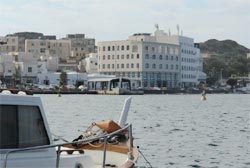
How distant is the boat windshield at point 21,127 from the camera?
811 cm

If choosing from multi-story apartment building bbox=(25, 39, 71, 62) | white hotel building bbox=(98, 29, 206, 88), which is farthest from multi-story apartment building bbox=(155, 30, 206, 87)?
multi-story apartment building bbox=(25, 39, 71, 62)

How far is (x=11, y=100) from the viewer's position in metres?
8.28

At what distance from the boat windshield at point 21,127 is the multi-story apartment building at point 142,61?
140 meters

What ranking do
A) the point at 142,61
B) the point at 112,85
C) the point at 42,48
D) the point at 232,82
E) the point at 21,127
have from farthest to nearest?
the point at 42,48 → the point at 232,82 → the point at 142,61 → the point at 112,85 → the point at 21,127

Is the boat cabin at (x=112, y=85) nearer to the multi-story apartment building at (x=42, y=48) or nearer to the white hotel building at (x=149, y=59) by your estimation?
the white hotel building at (x=149, y=59)

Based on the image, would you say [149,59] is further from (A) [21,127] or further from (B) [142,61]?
(A) [21,127]

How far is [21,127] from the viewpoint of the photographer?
8.33 metres

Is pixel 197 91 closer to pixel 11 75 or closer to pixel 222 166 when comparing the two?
pixel 11 75

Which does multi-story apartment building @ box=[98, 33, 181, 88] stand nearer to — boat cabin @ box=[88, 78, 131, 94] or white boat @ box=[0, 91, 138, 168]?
boat cabin @ box=[88, 78, 131, 94]

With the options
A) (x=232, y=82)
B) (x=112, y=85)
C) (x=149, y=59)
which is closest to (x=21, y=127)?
(x=112, y=85)

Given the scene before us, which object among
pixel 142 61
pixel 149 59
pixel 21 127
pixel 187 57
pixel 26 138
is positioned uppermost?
pixel 187 57

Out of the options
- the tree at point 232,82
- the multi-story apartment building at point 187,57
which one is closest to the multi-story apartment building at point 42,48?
the multi-story apartment building at point 187,57

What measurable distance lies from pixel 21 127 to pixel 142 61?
140 m

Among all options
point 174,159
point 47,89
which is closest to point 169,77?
point 47,89
